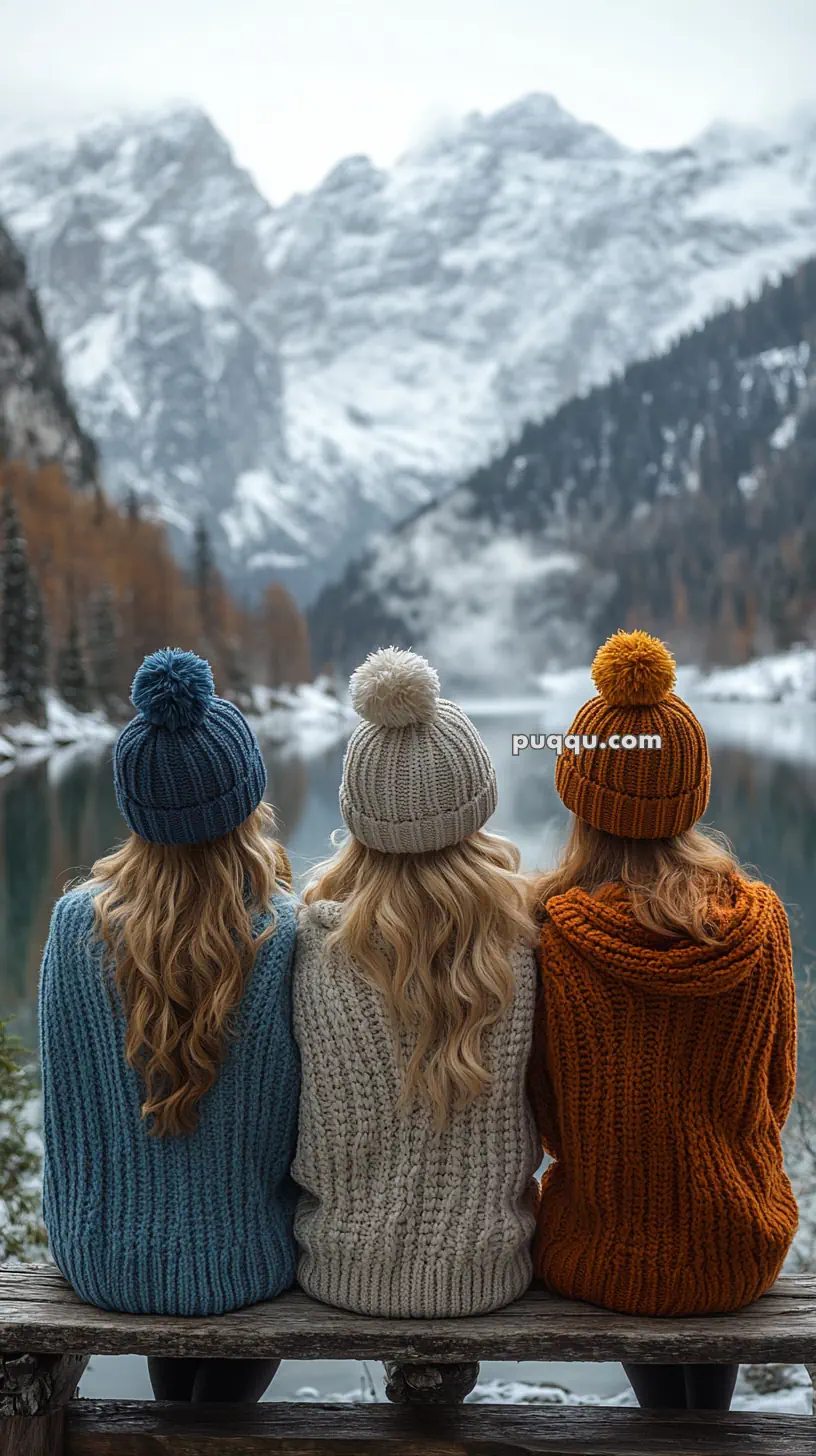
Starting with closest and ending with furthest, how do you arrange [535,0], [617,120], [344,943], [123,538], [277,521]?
[344,943] → [535,0] → [123,538] → [277,521] → [617,120]

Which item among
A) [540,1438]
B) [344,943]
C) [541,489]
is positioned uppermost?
[541,489]

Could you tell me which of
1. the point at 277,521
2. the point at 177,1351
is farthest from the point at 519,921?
Answer: the point at 277,521

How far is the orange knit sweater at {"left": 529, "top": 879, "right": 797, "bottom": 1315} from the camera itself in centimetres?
103

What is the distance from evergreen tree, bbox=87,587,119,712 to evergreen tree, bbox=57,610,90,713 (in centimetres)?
10

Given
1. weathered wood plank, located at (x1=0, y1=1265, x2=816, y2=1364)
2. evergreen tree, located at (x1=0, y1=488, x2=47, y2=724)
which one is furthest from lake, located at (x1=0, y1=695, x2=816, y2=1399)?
weathered wood plank, located at (x1=0, y1=1265, x2=816, y2=1364)

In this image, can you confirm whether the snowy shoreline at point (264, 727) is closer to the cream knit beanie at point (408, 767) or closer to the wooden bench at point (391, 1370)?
the wooden bench at point (391, 1370)

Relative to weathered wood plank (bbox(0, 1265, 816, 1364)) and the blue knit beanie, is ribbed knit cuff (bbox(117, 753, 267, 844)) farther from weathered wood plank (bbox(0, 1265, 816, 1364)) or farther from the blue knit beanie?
weathered wood plank (bbox(0, 1265, 816, 1364))

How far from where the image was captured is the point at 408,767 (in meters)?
1.03

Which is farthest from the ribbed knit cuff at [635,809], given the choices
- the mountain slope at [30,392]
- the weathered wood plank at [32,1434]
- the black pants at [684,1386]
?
the mountain slope at [30,392]

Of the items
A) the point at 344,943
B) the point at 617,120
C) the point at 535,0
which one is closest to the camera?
the point at 344,943

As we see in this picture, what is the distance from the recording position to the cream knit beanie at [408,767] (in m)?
1.02

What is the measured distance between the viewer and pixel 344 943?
41.1 inches

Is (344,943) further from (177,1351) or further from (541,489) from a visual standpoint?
(541,489)

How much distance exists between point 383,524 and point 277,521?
1447 millimetres
